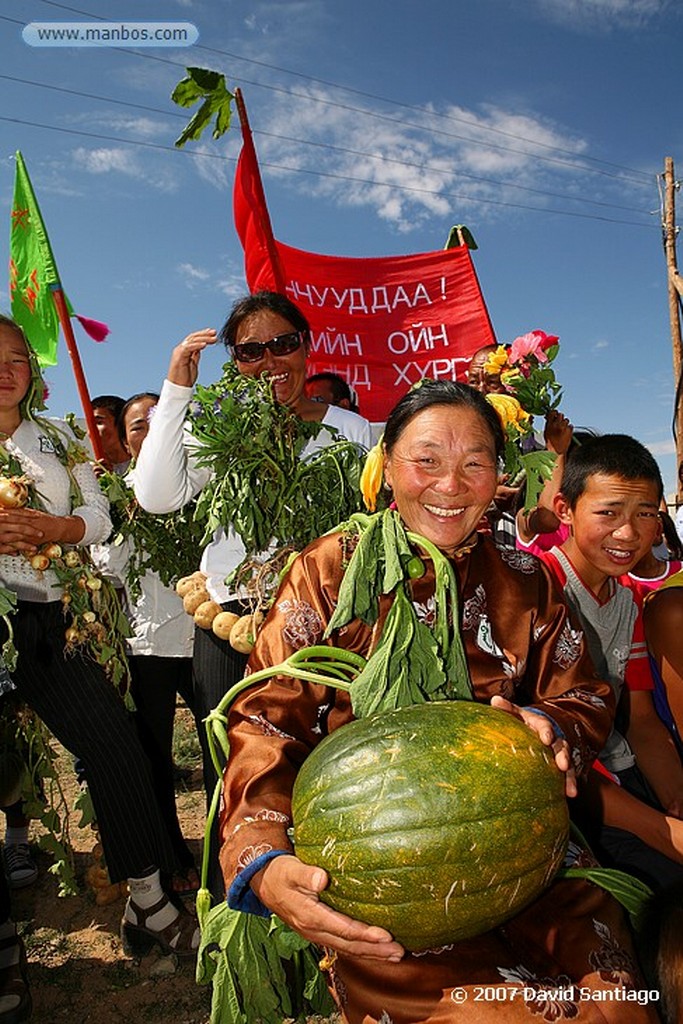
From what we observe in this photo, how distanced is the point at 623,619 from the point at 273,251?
418 cm

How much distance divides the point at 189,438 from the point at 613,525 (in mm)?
1618

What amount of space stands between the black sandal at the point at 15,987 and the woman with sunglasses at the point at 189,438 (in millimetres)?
785

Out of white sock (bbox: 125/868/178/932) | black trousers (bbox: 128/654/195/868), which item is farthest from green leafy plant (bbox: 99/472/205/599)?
white sock (bbox: 125/868/178/932)

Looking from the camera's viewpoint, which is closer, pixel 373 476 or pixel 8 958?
pixel 373 476

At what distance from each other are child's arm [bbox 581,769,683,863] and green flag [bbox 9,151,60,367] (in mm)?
5281

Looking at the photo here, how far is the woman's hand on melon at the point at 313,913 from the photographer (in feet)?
4.44

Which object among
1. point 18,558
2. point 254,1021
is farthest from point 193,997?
point 18,558

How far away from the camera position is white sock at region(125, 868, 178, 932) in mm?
3008

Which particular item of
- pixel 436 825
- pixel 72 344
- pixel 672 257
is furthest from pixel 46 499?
pixel 672 257

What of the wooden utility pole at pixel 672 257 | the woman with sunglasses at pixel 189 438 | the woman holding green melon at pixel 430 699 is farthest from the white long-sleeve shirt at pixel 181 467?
the wooden utility pole at pixel 672 257

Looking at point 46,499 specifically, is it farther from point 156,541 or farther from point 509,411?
point 509,411

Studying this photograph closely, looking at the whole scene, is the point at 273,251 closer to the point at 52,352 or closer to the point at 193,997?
the point at 52,352

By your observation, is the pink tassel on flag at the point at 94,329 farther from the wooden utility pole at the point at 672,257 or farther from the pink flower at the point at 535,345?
the wooden utility pole at the point at 672,257

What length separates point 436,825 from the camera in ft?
4.28
